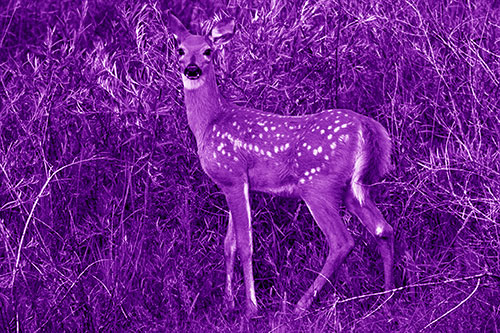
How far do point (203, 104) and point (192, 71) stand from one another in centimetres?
36

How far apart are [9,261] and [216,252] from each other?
119 cm

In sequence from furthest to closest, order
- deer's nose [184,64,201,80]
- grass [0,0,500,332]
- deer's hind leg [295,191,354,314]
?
deer's nose [184,64,201,80], deer's hind leg [295,191,354,314], grass [0,0,500,332]

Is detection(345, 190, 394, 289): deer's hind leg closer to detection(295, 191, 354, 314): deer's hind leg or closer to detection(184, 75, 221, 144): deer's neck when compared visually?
detection(295, 191, 354, 314): deer's hind leg

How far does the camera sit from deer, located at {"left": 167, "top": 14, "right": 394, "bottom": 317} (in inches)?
208

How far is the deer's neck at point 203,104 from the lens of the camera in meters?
5.80

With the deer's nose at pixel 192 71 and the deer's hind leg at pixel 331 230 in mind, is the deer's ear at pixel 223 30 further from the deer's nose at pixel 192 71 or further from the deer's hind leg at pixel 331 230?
the deer's hind leg at pixel 331 230

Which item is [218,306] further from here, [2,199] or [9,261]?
[2,199]

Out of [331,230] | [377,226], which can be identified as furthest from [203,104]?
[377,226]

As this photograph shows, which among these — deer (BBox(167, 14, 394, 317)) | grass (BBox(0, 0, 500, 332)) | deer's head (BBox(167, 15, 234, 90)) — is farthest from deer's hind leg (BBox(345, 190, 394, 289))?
deer's head (BBox(167, 15, 234, 90))

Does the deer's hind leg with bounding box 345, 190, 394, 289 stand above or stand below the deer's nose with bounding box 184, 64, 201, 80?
below

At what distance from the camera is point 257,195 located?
6082 mm

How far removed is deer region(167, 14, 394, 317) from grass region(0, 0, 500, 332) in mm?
195

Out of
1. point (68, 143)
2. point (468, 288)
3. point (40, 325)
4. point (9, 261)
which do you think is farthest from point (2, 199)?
point (468, 288)

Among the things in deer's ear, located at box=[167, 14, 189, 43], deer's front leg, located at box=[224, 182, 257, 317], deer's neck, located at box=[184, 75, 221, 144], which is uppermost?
deer's ear, located at box=[167, 14, 189, 43]
